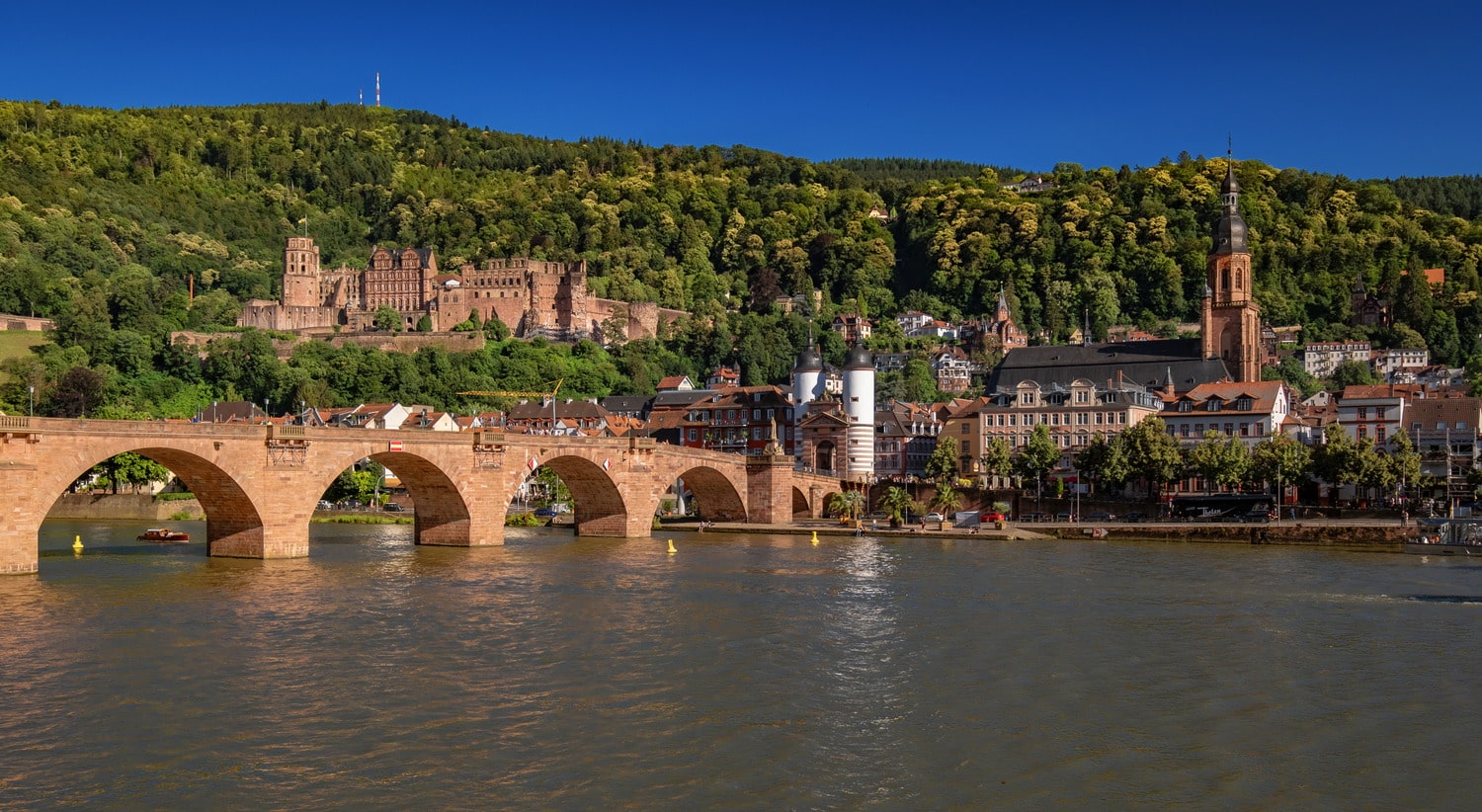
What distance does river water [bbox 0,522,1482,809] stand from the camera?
18.6m

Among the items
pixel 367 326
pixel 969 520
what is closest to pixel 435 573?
pixel 969 520

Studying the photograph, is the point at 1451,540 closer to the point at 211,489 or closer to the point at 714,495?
the point at 714,495

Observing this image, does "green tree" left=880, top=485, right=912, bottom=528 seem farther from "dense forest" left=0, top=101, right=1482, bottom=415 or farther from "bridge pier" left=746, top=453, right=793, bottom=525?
"dense forest" left=0, top=101, right=1482, bottom=415

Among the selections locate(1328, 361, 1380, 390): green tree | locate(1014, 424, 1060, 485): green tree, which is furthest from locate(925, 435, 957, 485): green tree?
locate(1328, 361, 1380, 390): green tree

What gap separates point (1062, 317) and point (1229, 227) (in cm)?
3666

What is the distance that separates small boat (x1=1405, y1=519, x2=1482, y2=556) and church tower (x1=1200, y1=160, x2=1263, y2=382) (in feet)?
134

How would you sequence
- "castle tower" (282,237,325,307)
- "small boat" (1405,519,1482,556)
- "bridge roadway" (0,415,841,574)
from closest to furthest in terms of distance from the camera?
"bridge roadway" (0,415,841,574) → "small boat" (1405,519,1482,556) → "castle tower" (282,237,325,307)

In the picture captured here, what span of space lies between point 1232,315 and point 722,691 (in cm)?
8392

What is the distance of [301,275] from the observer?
149500mm

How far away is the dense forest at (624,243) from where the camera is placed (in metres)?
118

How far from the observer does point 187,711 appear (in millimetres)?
22281

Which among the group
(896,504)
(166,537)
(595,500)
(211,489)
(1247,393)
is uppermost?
(1247,393)

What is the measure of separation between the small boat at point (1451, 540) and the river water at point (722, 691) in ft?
44.8

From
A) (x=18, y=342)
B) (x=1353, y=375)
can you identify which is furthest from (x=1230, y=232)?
(x=18, y=342)
